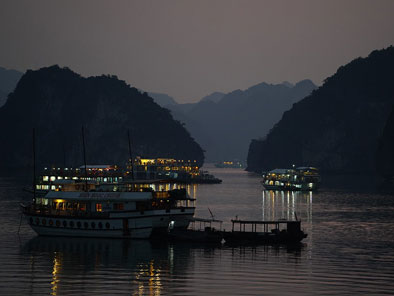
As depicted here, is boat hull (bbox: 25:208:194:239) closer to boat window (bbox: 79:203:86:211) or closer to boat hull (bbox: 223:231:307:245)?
boat window (bbox: 79:203:86:211)

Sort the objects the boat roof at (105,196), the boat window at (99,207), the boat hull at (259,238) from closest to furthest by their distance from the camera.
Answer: the boat hull at (259,238) < the boat roof at (105,196) < the boat window at (99,207)

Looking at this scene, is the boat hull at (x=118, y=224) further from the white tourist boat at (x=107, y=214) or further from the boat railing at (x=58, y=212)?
the boat railing at (x=58, y=212)

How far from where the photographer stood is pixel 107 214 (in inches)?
2950

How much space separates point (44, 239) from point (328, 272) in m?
32.7

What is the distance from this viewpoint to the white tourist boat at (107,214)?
74.8 m

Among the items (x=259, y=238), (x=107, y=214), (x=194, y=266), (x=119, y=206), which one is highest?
(x=119, y=206)

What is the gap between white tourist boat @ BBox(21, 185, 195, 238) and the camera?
2945 inches

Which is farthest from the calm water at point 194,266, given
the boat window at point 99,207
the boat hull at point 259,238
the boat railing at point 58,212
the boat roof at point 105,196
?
the boat roof at point 105,196

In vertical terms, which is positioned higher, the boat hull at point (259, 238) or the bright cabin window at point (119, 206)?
the bright cabin window at point (119, 206)

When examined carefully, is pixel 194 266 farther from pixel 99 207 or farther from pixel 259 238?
pixel 99 207

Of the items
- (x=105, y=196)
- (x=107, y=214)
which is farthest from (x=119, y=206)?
(x=105, y=196)

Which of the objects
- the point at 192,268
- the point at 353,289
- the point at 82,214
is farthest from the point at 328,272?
the point at 82,214

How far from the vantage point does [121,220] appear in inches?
2948

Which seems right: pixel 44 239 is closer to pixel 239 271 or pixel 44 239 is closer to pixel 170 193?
pixel 170 193
